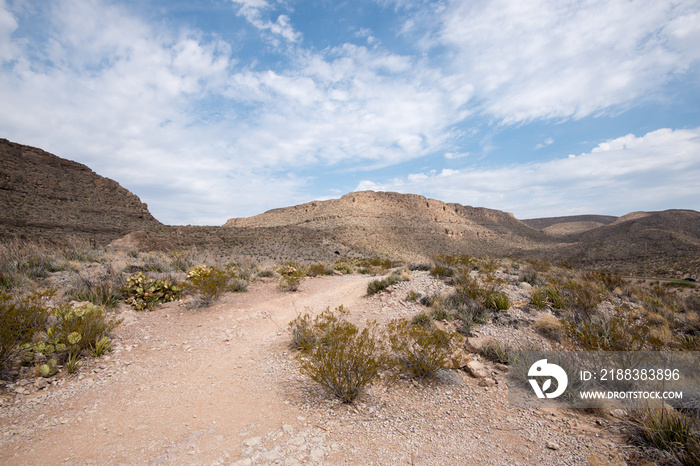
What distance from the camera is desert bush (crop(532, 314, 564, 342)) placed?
5.55 metres

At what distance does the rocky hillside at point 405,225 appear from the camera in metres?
51.0

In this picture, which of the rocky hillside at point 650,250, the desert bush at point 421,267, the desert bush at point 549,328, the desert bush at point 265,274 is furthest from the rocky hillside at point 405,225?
the desert bush at point 549,328

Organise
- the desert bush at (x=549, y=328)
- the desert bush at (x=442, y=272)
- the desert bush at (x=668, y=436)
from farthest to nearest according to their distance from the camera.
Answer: the desert bush at (x=442, y=272), the desert bush at (x=549, y=328), the desert bush at (x=668, y=436)

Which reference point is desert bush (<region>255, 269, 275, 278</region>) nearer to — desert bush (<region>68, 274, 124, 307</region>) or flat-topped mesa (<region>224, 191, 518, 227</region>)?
desert bush (<region>68, 274, 124, 307</region>)

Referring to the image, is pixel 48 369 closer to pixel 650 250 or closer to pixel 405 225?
pixel 650 250

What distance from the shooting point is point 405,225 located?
62.4 m

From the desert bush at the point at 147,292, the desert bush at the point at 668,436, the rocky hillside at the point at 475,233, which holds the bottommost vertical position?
the desert bush at the point at 668,436

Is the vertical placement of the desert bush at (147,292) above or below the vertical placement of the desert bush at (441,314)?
above

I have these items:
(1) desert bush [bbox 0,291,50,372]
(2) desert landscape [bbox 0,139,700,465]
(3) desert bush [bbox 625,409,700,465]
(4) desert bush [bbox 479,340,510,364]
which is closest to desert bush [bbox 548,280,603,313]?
(2) desert landscape [bbox 0,139,700,465]

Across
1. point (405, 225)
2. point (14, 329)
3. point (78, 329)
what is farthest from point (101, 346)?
point (405, 225)

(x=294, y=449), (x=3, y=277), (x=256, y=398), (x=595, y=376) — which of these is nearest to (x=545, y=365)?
(x=595, y=376)

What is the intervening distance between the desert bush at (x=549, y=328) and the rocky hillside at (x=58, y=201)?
1271 inches

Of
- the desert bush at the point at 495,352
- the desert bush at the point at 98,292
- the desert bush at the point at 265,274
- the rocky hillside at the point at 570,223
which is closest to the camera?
the desert bush at the point at 495,352

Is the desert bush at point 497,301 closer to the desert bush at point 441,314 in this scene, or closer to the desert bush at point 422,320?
the desert bush at point 441,314
